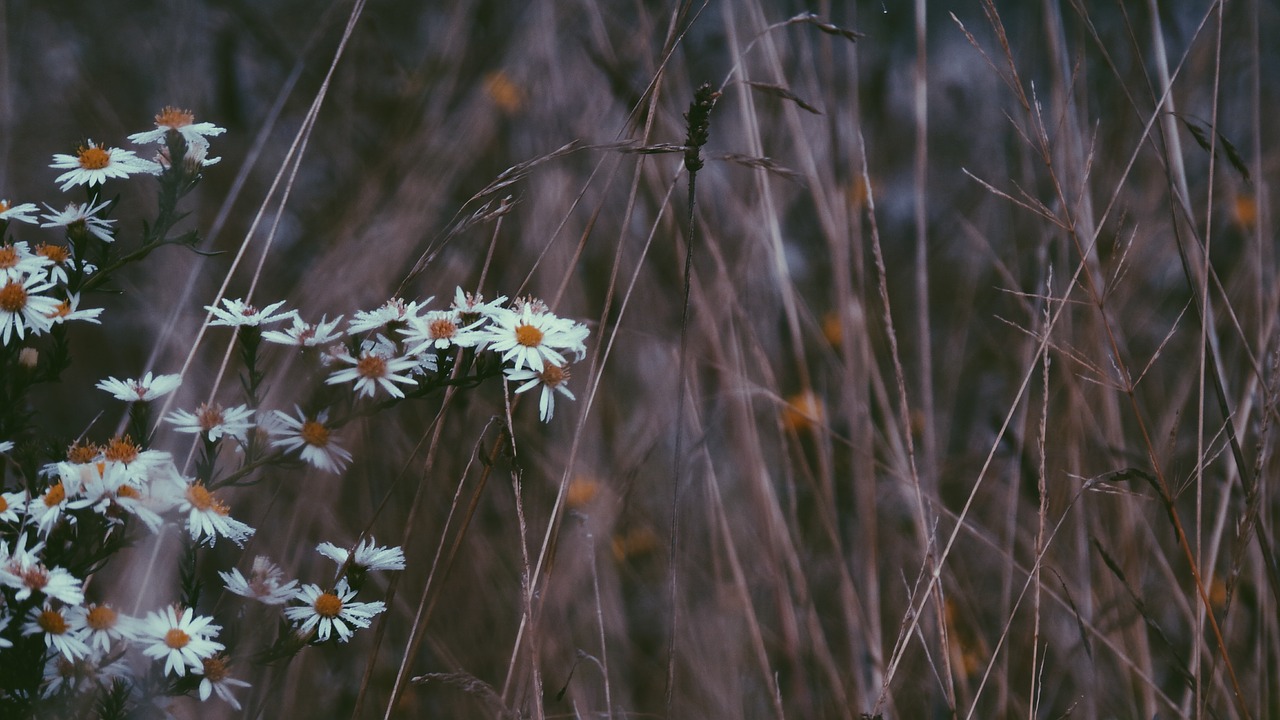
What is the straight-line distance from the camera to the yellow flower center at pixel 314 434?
18.7 inches

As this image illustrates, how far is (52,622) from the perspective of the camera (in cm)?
41

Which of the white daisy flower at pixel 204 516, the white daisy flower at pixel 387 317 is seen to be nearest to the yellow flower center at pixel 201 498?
the white daisy flower at pixel 204 516

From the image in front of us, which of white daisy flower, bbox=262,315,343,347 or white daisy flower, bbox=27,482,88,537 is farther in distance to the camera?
white daisy flower, bbox=262,315,343,347

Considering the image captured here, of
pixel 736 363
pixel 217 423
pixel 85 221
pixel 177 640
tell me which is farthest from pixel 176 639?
pixel 736 363

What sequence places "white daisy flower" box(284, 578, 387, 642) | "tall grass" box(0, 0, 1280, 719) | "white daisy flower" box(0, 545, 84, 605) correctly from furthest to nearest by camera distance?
"tall grass" box(0, 0, 1280, 719), "white daisy flower" box(284, 578, 387, 642), "white daisy flower" box(0, 545, 84, 605)

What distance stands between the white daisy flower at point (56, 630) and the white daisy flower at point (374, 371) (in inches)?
5.8

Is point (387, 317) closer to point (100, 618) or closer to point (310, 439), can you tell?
point (310, 439)

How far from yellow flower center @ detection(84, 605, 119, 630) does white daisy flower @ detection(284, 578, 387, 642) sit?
0.27ft

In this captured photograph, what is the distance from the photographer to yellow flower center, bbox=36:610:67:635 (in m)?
0.40

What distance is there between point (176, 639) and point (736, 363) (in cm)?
55

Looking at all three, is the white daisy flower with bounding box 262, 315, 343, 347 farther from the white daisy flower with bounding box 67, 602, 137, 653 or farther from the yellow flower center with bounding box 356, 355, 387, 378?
the white daisy flower with bounding box 67, 602, 137, 653

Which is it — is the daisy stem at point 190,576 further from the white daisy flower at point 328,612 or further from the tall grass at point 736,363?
the tall grass at point 736,363

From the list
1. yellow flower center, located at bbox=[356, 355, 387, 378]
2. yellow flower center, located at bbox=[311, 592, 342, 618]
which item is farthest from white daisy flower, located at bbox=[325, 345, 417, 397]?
yellow flower center, located at bbox=[311, 592, 342, 618]

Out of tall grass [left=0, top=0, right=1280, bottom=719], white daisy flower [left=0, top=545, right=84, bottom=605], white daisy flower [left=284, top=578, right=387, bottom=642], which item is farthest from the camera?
tall grass [left=0, top=0, right=1280, bottom=719]
